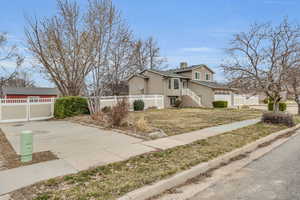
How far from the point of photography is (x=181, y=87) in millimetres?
25281

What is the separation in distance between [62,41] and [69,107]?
595 centimetres

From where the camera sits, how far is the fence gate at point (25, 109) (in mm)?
11766

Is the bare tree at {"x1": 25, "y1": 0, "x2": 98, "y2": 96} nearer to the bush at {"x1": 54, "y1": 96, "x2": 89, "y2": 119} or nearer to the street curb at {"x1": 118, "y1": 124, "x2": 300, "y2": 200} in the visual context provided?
the bush at {"x1": 54, "y1": 96, "x2": 89, "y2": 119}

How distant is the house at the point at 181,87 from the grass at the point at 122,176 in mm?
18894

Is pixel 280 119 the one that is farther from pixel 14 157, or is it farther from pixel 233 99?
pixel 233 99

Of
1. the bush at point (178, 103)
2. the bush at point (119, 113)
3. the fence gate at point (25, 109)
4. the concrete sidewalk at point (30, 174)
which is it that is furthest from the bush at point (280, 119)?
the fence gate at point (25, 109)

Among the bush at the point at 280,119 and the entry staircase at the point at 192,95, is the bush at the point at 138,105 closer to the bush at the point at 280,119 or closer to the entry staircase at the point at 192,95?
the entry staircase at the point at 192,95

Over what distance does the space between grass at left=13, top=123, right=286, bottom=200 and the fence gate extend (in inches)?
462

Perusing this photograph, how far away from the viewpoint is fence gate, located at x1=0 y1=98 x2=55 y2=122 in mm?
11766

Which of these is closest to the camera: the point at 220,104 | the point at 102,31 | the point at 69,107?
the point at 102,31

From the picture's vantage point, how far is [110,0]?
12078 millimetres

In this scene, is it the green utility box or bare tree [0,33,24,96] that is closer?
the green utility box

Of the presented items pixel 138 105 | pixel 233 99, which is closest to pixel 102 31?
pixel 138 105

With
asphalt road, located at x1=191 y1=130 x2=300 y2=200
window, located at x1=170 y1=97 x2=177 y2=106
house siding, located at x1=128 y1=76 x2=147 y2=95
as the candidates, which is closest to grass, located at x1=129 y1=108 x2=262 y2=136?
asphalt road, located at x1=191 y1=130 x2=300 y2=200
